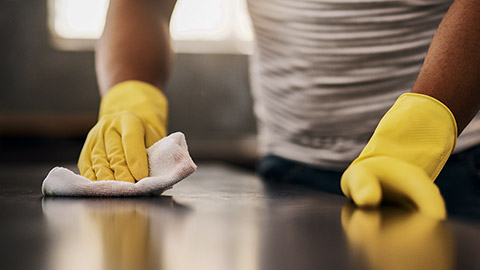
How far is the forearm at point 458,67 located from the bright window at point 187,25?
3688 millimetres

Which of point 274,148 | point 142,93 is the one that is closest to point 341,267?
point 142,93

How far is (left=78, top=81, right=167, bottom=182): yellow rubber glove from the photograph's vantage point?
0.71 meters

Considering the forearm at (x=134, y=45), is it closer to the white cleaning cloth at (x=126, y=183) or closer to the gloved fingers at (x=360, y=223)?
the white cleaning cloth at (x=126, y=183)

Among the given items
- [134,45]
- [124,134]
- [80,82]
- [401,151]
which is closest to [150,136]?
[124,134]

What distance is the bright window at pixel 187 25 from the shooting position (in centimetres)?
429

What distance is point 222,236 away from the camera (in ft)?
1.35

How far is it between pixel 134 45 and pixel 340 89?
403 mm

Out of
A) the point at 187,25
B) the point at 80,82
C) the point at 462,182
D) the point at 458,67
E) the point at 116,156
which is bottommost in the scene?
the point at 80,82

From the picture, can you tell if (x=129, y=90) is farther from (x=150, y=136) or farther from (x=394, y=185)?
(x=394, y=185)

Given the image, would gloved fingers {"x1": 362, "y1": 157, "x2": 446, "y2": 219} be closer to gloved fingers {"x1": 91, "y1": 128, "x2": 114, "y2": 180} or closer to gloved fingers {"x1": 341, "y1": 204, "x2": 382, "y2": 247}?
gloved fingers {"x1": 341, "y1": 204, "x2": 382, "y2": 247}

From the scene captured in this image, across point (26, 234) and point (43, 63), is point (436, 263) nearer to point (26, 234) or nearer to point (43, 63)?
point (26, 234)

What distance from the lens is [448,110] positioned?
2.16ft

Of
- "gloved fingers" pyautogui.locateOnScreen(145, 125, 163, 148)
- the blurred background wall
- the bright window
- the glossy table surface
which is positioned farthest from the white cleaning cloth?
the bright window

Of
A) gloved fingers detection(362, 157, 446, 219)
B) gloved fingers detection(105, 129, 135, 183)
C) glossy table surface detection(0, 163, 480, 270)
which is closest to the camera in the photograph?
glossy table surface detection(0, 163, 480, 270)
